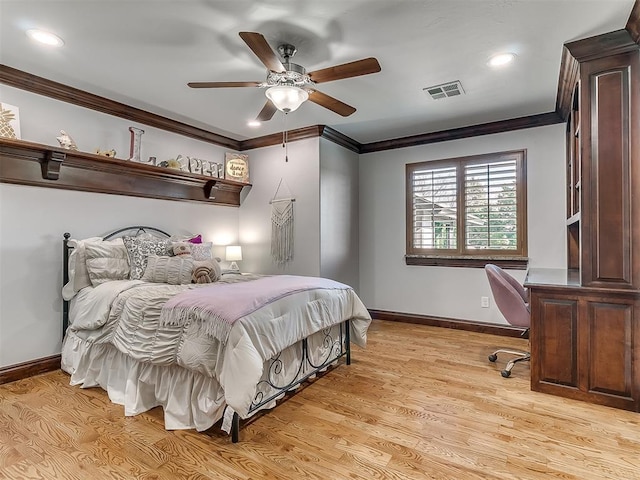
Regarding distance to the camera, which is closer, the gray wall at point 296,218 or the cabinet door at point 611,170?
the cabinet door at point 611,170

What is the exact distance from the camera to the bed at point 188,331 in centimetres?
206

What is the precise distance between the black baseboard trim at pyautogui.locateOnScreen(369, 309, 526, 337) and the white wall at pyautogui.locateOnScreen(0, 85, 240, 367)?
11.3ft

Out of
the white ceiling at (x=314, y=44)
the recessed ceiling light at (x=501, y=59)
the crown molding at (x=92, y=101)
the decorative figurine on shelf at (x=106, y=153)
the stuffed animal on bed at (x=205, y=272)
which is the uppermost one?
the recessed ceiling light at (x=501, y=59)

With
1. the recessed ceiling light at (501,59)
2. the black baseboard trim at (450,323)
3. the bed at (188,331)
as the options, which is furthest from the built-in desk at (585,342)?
the recessed ceiling light at (501,59)

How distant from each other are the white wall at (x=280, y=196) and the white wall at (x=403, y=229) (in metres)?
1.13

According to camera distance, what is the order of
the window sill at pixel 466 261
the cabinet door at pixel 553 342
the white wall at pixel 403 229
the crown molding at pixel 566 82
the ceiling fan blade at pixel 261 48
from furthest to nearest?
the window sill at pixel 466 261
the white wall at pixel 403 229
the crown molding at pixel 566 82
the cabinet door at pixel 553 342
the ceiling fan blade at pixel 261 48

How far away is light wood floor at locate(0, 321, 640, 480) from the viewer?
1.79m

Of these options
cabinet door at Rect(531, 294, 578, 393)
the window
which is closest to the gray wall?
the window

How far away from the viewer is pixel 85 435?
2.10 m

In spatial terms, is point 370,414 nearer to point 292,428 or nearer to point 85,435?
point 292,428

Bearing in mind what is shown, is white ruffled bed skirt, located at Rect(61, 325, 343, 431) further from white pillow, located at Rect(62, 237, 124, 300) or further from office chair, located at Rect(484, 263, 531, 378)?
office chair, located at Rect(484, 263, 531, 378)

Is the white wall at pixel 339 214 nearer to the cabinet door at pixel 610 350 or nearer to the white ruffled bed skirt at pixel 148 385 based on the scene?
the white ruffled bed skirt at pixel 148 385

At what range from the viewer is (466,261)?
443 cm

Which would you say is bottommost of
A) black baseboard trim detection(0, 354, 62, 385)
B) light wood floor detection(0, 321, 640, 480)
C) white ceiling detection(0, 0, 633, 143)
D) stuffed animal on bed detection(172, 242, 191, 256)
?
light wood floor detection(0, 321, 640, 480)
